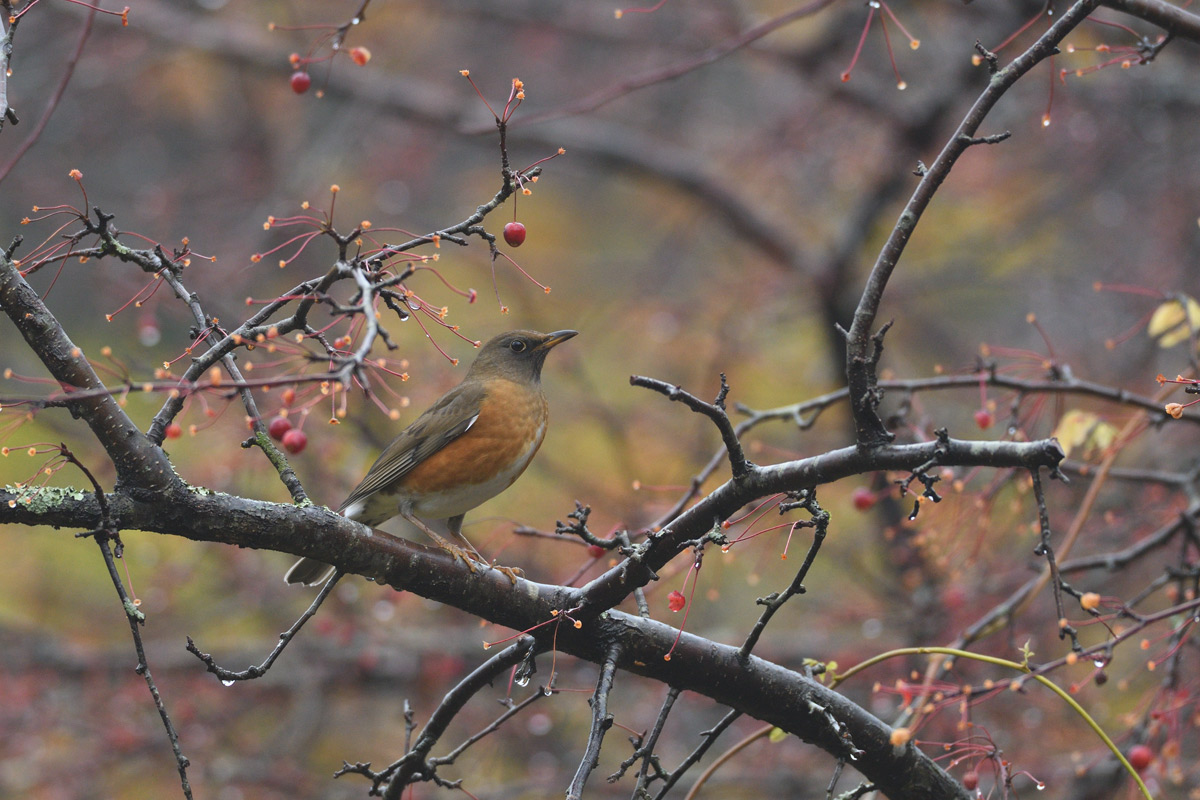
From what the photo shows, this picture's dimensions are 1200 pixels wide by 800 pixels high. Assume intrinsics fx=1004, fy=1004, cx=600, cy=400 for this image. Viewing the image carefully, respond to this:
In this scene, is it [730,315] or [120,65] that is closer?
[730,315]

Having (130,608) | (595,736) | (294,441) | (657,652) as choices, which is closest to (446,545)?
(657,652)

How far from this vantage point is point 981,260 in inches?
396

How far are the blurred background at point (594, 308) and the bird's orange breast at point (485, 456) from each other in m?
0.93

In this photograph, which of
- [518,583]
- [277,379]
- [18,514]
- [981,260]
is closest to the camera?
[277,379]

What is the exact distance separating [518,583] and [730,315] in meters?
6.63

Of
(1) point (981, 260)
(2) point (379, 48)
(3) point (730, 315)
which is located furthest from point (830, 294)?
(2) point (379, 48)

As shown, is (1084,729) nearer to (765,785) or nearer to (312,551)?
(765,785)

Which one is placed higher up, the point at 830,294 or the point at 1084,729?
the point at 830,294

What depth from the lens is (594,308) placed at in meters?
10.4

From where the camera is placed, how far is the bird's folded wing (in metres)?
4.35

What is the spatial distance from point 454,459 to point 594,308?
20.4ft

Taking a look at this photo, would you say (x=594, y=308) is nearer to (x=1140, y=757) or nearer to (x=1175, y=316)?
(x=1175, y=316)

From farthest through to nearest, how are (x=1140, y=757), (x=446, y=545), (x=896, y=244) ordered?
1. (x=446, y=545)
2. (x=1140, y=757)
3. (x=896, y=244)

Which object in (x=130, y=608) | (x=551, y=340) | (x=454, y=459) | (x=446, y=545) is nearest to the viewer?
(x=130, y=608)
